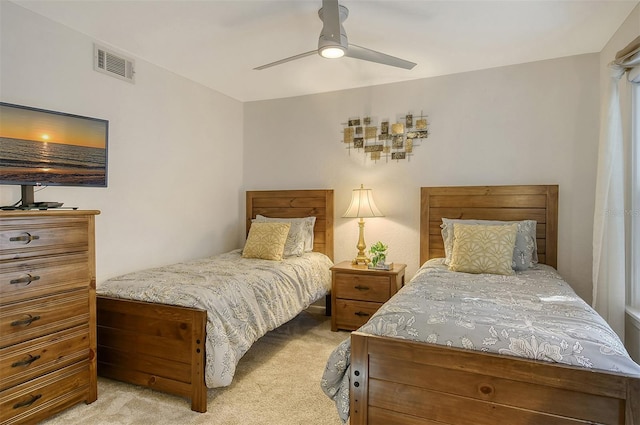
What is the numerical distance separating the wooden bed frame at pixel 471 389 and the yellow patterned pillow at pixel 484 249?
130cm

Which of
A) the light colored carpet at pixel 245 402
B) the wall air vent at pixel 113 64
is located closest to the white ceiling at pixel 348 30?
the wall air vent at pixel 113 64

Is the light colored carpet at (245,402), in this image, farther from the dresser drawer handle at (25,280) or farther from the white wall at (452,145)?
the white wall at (452,145)

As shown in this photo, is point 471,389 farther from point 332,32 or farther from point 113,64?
point 113,64

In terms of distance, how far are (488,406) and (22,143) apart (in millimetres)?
2869

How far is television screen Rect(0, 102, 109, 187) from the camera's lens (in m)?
2.12

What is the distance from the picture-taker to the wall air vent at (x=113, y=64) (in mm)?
2678

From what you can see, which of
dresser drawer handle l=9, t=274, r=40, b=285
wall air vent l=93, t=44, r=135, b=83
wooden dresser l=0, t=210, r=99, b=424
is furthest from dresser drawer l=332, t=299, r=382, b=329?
wall air vent l=93, t=44, r=135, b=83

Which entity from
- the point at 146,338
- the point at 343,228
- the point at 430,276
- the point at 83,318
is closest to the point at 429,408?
the point at 430,276

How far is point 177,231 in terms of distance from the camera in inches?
136

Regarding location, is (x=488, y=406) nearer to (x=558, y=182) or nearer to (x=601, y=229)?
(x=601, y=229)

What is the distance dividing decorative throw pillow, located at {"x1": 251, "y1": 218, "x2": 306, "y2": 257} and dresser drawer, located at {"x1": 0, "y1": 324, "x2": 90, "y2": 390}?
1.80 metres

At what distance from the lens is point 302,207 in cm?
400

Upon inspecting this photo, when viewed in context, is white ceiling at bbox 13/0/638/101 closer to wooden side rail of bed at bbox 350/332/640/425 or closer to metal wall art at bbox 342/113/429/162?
metal wall art at bbox 342/113/429/162

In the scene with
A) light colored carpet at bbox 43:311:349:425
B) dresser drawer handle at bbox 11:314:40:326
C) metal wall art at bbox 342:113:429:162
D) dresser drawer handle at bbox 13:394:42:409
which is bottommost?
light colored carpet at bbox 43:311:349:425
